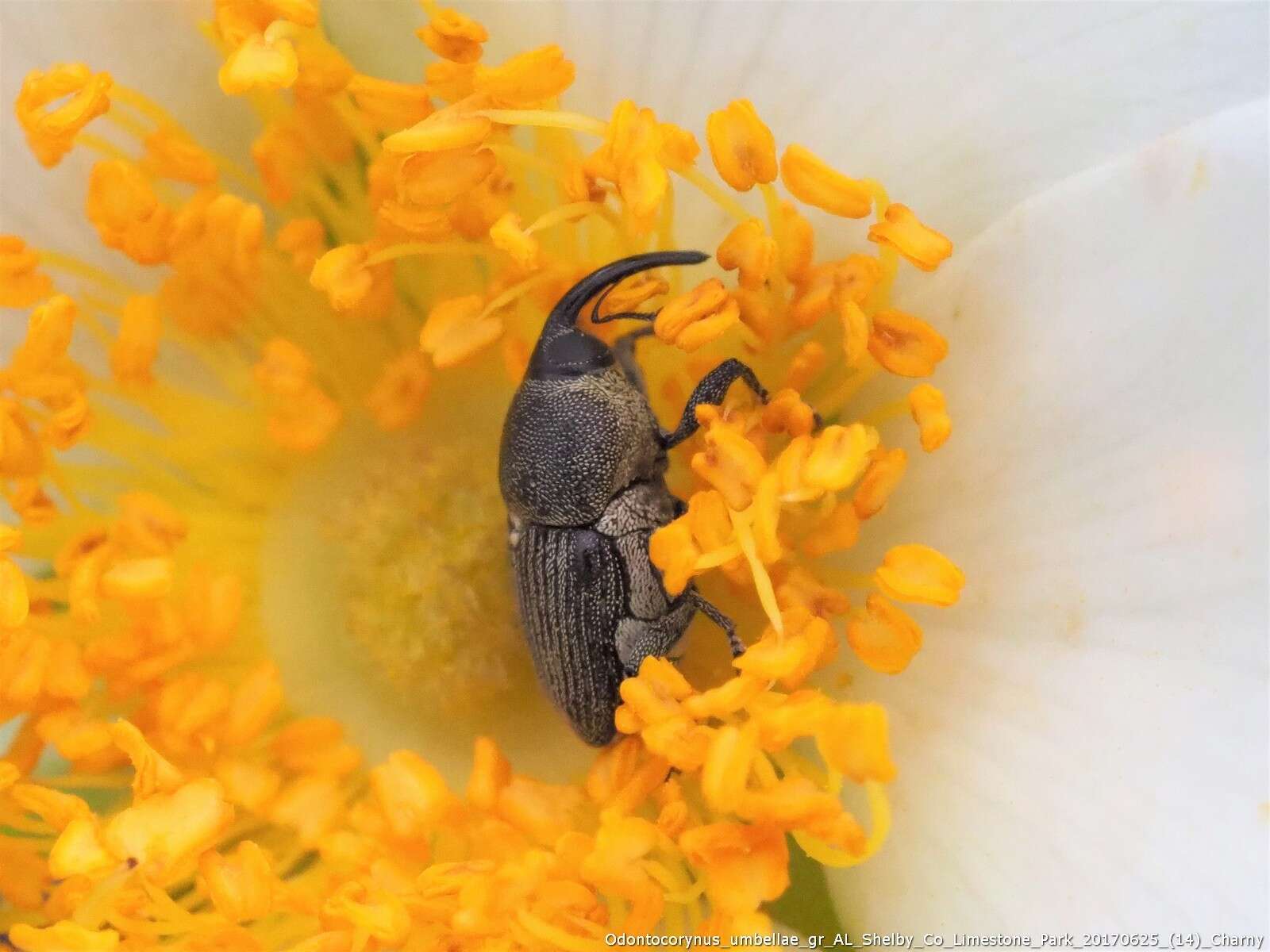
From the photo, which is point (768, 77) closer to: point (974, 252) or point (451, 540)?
point (974, 252)

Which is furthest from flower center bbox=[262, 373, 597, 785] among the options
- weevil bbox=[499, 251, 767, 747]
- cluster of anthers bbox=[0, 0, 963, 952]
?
weevil bbox=[499, 251, 767, 747]

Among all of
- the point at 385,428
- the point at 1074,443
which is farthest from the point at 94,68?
the point at 1074,443

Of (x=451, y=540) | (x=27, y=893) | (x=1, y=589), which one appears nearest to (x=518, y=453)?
(x=451, y=540)

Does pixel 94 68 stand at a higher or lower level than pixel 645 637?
higher

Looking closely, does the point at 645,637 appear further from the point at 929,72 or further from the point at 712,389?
the point at 929,72

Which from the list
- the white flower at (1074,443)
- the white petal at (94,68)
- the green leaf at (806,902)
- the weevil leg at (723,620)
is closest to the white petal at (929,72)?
the white flower at (1074,443)

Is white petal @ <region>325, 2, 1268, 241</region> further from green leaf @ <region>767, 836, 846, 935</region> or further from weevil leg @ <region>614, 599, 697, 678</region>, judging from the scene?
green leaf @ <region>767, 836, 846, 935</region>
